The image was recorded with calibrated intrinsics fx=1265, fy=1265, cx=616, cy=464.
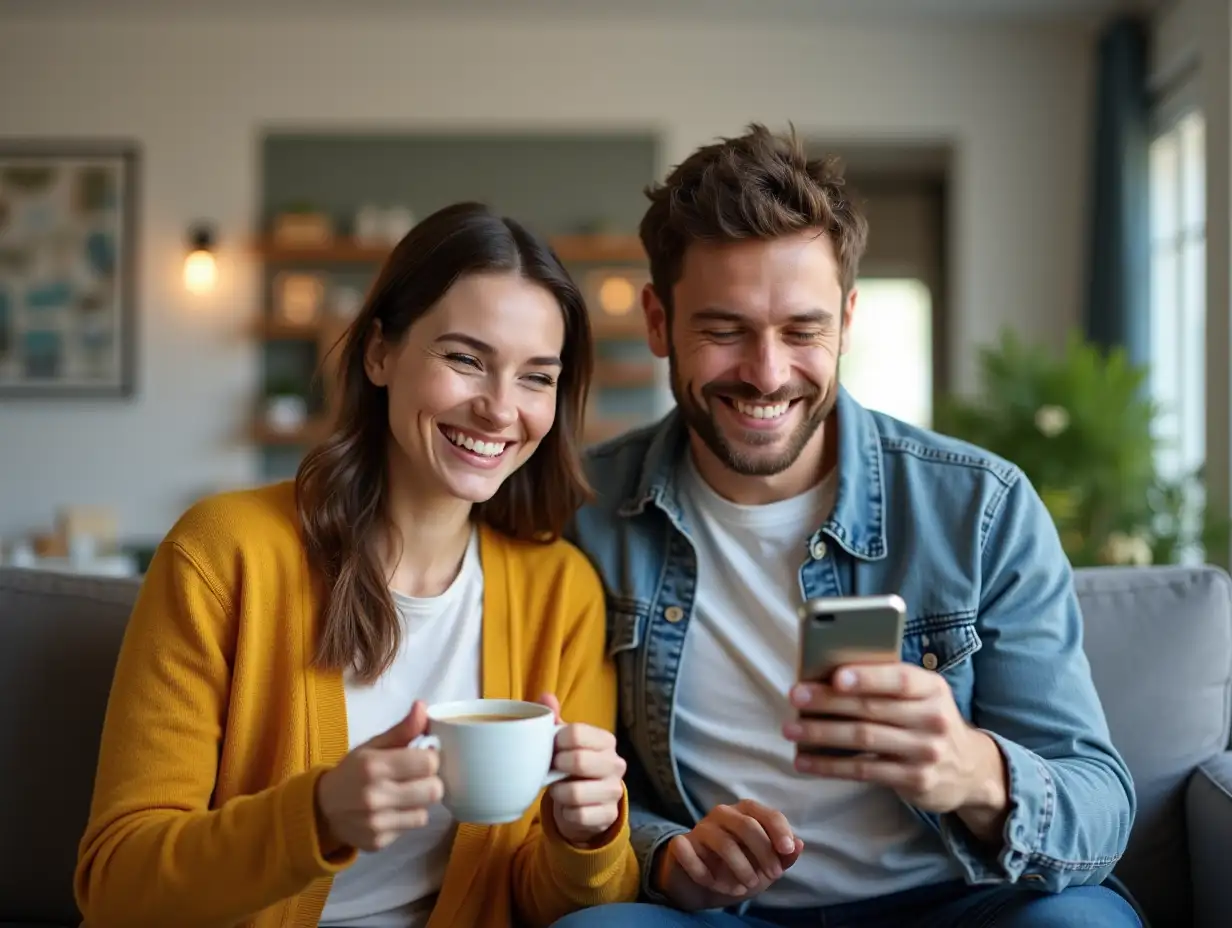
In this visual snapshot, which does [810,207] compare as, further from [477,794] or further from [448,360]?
[477,794]

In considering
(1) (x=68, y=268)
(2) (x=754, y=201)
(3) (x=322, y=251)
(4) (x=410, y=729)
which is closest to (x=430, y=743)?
(4) (x=410, y=729)

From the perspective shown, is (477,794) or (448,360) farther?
(448,360)

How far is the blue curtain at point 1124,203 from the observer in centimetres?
503

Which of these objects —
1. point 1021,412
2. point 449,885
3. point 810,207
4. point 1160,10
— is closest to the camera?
point 449,885

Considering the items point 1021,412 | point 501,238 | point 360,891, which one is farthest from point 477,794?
point 1021,412

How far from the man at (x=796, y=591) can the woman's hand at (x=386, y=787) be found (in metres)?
0.38

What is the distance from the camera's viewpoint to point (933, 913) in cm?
150

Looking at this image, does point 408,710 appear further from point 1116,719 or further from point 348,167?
point 348,167

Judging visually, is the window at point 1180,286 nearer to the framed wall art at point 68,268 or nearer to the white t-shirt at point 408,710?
the white t-shirt at point 408,710

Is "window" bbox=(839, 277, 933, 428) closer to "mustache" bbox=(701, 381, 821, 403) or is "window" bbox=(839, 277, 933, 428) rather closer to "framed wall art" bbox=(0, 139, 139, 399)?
"framed wall art" bbox=(0, 139, 139, 399)

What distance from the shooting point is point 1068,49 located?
5527mm

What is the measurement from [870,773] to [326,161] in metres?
4.92

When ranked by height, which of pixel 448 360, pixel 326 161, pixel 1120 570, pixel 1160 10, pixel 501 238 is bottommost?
pixel 1120 570

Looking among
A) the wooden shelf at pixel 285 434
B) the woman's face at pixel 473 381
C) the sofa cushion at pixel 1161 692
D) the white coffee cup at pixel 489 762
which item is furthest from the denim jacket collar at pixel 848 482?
the wooden shelf at pixel 285 434
